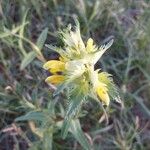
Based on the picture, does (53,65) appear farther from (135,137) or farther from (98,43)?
(98,43)

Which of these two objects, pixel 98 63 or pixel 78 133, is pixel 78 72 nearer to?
pixel 78 133

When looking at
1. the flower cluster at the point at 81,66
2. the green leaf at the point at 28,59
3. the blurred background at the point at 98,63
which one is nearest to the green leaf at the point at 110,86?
the flower cluster at the point at 81,66

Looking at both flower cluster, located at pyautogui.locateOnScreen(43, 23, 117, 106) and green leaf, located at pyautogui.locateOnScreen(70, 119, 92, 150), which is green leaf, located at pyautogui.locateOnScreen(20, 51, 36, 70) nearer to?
green leaf, located at pyautogui.locateOnScreen(70, 119, 92, 150)

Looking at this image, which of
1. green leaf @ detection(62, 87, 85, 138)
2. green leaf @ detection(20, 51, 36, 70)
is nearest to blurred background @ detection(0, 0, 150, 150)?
green leaf @ detection(20, 51, 36, 70)

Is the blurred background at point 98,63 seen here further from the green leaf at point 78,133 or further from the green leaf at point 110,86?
the green leaf at point 110,86

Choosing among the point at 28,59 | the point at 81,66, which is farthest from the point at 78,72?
the point at 28,59

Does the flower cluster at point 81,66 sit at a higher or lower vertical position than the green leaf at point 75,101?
higher
